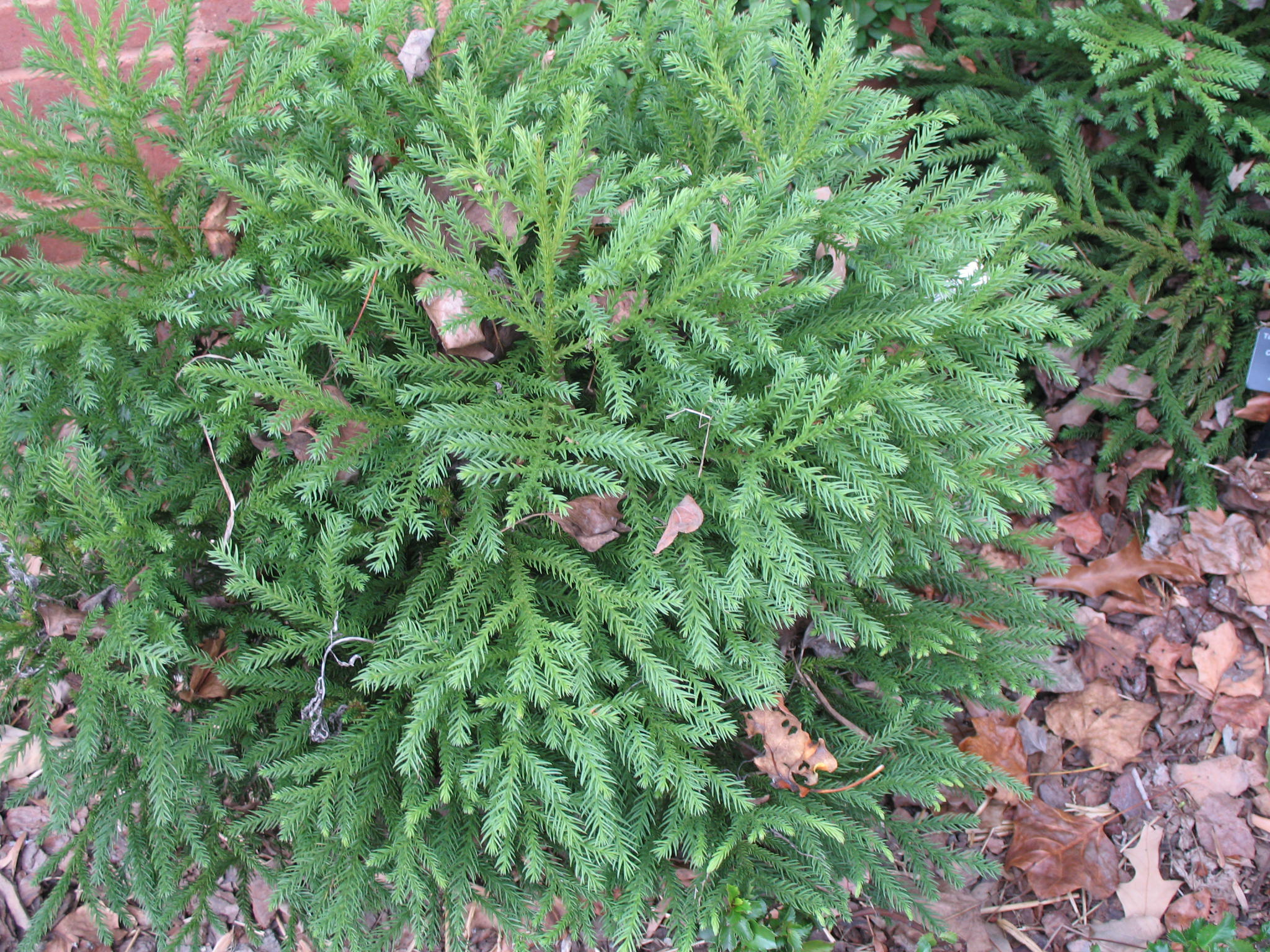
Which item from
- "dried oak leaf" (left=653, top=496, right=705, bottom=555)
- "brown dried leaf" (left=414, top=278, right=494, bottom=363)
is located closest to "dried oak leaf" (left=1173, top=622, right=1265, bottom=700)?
"dried oak leaf" (left=653, top=496, right=705, bottom=555)

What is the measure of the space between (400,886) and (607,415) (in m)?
1.20

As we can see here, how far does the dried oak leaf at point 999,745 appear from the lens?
2.65m

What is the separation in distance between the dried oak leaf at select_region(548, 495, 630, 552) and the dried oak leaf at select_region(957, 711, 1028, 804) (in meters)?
1.52

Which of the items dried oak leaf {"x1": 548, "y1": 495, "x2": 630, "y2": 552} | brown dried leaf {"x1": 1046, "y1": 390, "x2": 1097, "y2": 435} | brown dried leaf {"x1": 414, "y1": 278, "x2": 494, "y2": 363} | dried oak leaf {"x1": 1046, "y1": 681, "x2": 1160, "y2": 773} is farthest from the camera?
brown dried leaf {"x1": 1046, "y1": 390, "x2": 1097, "y2": 435}

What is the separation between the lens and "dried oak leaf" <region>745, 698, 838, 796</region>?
2.11m

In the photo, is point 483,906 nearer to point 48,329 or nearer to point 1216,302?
point 48,329

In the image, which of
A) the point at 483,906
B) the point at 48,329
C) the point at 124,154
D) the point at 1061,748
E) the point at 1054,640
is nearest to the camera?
the point at 48,329

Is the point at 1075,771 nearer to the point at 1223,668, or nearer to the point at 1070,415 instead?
the point at 1223,668

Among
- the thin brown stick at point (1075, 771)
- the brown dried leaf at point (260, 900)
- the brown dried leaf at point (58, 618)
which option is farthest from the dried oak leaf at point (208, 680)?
the thin brown stick at point (1075, 771)

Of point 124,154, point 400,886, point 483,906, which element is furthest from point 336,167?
point 483,906

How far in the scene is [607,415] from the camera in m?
1.94

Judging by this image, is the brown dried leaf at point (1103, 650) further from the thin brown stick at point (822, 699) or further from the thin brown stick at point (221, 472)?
the thin brown stick at point (221, 472)

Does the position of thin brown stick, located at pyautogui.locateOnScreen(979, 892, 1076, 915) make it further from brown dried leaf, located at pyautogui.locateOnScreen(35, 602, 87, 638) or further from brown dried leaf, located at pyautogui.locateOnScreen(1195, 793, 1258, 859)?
brown dried leaf, located at pyautogui.locateOnScreen(35, 602, 87, 638)

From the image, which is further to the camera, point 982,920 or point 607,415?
point 982,920
